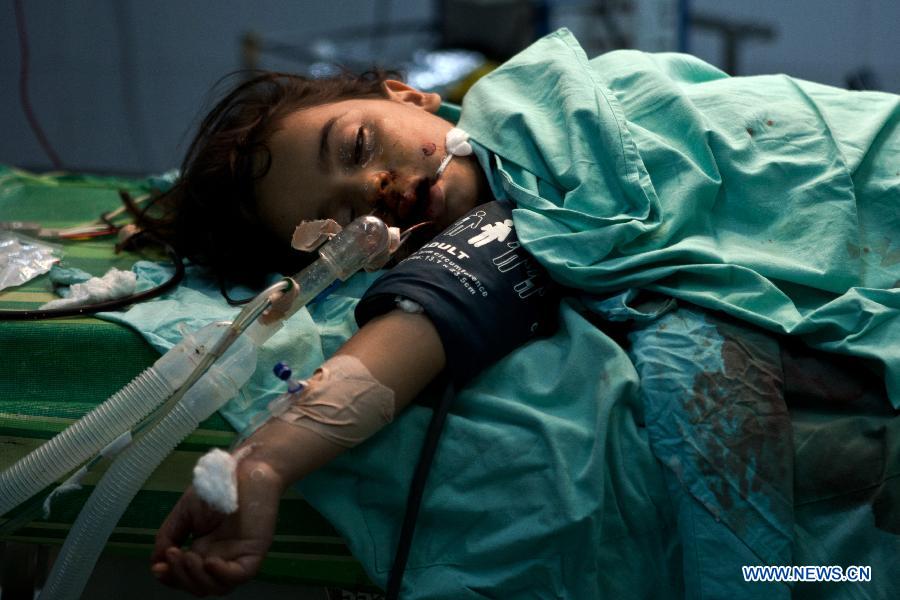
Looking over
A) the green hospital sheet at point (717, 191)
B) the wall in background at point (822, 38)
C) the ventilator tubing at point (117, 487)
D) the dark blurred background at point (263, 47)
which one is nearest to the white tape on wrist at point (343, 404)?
the ventilator tubing at point (117, 487)

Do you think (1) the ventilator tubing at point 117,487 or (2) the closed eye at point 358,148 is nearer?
(1) the ventilator tubing at point 117,487

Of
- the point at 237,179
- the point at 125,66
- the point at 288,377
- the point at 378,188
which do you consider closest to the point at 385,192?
the point at 378,188

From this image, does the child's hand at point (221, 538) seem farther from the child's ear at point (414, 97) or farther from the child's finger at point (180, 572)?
the child's ear at point (414, 97)

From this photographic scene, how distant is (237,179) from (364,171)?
225mm

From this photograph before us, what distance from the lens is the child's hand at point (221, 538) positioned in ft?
2.35

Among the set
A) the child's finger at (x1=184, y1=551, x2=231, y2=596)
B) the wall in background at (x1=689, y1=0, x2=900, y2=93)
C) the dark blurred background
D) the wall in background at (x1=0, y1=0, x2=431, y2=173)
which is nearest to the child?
the child's finger at (x1=184, y1=551, x2=231, y2=596)

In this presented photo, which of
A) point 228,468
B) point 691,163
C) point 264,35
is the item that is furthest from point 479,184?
point 264,35

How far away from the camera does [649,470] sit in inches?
33.8

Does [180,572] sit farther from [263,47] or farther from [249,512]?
[263,47]

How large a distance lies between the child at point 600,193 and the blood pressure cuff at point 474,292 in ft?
0.08

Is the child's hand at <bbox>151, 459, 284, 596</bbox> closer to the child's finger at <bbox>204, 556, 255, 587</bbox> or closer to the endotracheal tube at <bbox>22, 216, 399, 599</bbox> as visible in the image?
the child's finger at <bbox>204, 556, 255, 587</bbox>

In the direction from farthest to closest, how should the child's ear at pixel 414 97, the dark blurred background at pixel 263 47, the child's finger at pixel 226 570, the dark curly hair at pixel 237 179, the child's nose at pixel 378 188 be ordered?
the dark blurred background at pixel 263 47 < the child's ear at pixel 414 97 < the dark curly hair at pixel 237 179 < the child's nose at pixel 378 188 < the child's finger at pixel 226 570

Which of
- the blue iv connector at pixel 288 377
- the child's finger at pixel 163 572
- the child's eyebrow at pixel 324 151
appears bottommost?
the child's finger at pixel 163 572

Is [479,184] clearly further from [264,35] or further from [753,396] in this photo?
[264,35]
